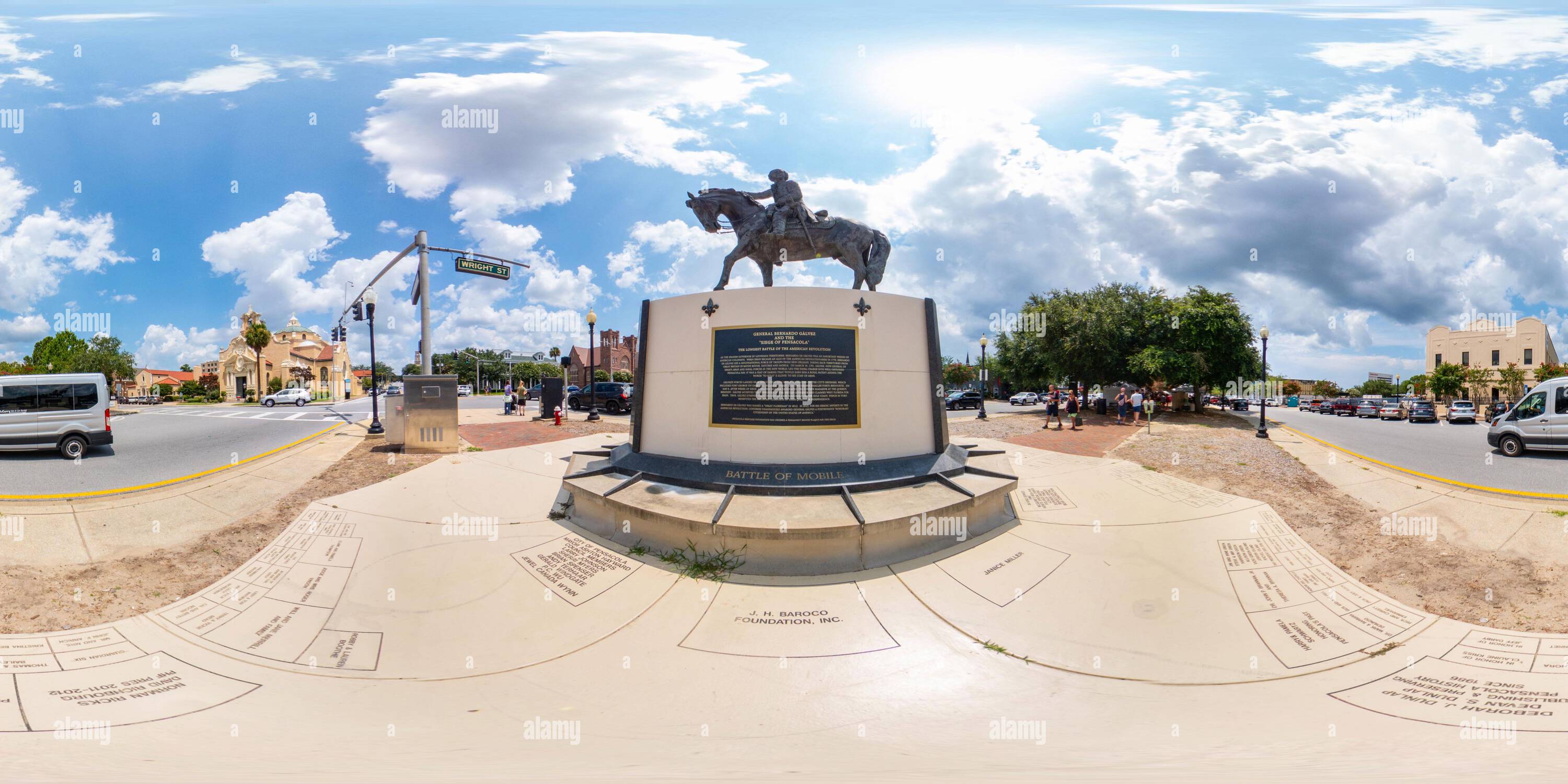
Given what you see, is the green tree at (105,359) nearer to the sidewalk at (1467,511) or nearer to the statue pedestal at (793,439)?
the statue pedestal at (793,439)

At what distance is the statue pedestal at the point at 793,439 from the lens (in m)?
6.82

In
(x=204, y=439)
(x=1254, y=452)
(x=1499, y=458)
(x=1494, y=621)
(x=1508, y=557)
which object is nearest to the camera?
(x=1494, y=621)

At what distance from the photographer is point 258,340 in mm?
18453

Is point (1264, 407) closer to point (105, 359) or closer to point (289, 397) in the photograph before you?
point (105, 359)

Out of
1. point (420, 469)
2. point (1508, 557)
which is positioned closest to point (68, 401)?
point (420, 469)

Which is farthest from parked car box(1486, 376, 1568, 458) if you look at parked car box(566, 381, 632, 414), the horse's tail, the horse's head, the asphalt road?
parked car box(566, 381, 632, 414)

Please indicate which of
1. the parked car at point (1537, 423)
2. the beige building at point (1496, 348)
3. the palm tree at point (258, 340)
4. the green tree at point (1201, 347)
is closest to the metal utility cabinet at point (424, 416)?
the palm tree at point (258, 340)

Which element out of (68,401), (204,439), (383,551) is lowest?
(383,551)

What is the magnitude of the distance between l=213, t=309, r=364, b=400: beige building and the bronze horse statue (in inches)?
347

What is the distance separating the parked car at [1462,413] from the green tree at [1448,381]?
85.1ft

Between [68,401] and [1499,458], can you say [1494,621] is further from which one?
[68,401]

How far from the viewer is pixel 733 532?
6.46 metres

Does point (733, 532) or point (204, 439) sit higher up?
point (204, 439)

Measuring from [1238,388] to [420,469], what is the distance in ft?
112
